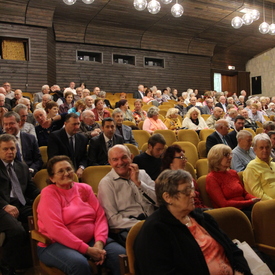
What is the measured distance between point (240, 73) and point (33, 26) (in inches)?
340

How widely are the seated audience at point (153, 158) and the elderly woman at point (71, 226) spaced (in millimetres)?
885

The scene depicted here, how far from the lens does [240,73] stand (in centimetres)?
1416

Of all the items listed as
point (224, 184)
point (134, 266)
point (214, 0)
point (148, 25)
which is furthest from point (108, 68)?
point (134, 266)

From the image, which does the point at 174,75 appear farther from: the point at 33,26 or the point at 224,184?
the point at 224,184

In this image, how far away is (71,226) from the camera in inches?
78.1

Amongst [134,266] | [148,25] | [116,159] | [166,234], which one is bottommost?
[134,266]

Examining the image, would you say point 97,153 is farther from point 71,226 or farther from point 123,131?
point 71,226

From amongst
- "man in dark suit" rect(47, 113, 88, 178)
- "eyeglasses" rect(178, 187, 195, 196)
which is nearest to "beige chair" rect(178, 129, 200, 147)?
"man in dark suit" rect(47, 113, 88, 178)

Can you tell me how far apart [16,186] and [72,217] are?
0.69m

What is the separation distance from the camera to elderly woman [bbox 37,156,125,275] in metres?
1.84

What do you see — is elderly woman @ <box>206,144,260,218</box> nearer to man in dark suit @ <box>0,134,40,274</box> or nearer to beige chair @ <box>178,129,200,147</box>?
man in dark suit @ <box>0,134,40,274</box>

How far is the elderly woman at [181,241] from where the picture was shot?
1488mm

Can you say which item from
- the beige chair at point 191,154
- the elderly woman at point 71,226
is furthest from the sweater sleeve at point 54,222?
the beige chair at point 191,154

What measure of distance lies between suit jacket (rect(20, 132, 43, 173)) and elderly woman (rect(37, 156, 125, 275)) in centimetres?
118
